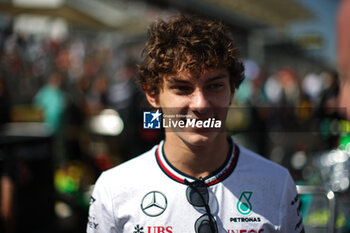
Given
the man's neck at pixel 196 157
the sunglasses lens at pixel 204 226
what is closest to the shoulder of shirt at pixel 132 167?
the man's neck at pixel 196 157

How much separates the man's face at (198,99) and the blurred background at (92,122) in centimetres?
51

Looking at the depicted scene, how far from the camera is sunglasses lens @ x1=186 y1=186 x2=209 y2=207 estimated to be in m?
1.57

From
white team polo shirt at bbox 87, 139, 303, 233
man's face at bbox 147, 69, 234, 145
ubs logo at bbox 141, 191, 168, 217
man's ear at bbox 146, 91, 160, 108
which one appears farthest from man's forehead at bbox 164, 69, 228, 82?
ubs logo at bbox 141, 191, 168, 217

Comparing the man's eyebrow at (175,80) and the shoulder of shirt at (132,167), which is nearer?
the man's eyebrow at (175,80)

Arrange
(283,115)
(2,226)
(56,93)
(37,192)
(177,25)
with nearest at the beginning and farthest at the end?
(177,25) → (2,226) → (37,192) → (56,93) → (283,115)

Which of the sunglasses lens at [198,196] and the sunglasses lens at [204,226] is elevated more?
the sunglasses lens at [198,196]

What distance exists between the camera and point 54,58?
10023 millimetres

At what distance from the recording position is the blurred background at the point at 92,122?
12.0ft

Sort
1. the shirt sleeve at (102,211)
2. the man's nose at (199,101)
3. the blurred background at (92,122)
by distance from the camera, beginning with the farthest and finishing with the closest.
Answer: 1. the blurred background at (92,122)
2. the shirt sleeve at (102,211)
3. the man's nose at (199,101)

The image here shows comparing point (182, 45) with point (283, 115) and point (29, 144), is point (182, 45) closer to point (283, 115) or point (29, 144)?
point (29, 144)

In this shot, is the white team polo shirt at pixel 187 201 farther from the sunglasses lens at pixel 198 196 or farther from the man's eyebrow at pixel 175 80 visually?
the man's eyebrow at pixel 175 80

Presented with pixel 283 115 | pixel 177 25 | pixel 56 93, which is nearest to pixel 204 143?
pixel 177 25

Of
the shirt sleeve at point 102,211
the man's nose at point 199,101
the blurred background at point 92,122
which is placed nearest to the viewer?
the man's nose at point 199,101

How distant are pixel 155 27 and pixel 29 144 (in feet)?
8.89
